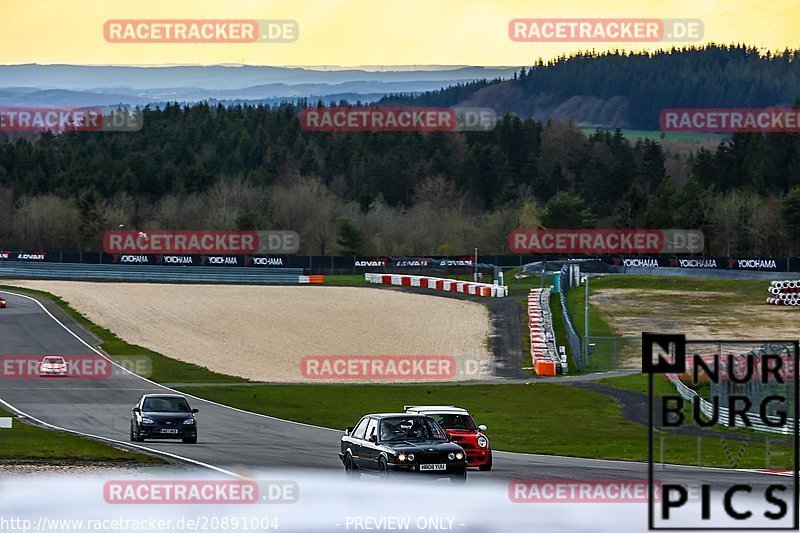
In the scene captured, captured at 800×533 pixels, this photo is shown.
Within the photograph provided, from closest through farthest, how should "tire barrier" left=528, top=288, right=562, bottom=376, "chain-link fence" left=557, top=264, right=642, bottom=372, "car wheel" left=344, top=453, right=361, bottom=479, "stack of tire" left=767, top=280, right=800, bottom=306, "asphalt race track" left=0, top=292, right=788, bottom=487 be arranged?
"car wheel" left=344, top=453, right=361, bottom=479, "asphalt race track" left=0, top=292, right=788, bottom=487, "tire barrier" left=528, top=288, right=562, bottom=376, "chain-link fence" left=557, top=264, right=642, bottom=372, "stack of tire" left=767, top=280, right=800, bottom=306

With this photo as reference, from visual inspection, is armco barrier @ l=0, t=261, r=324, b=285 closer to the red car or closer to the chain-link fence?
the chain-link fence

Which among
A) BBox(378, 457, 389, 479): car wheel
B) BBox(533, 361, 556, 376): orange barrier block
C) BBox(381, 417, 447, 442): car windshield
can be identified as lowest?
BBox(533, 361, 556, 376): orange barrier block

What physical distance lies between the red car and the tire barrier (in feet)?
107

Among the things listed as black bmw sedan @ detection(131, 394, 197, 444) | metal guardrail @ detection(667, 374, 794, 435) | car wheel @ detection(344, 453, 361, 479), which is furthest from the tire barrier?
car wheel @ detection(344, 453, 361, 479)

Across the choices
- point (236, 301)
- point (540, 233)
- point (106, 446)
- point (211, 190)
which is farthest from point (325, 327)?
point (211, 190)

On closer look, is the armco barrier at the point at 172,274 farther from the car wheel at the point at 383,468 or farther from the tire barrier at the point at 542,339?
the car wheel at the point at 383,468

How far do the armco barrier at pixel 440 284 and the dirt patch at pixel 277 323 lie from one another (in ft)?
10.6

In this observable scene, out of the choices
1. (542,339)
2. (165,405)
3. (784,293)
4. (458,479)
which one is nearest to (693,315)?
(784,293)

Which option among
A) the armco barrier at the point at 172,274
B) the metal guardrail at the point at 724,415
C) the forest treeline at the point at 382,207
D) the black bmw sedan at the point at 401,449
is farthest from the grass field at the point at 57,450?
the forest treeline at the point at 382,207

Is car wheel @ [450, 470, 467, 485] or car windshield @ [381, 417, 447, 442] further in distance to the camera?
car windshield @ [381, 417, 447, 442]

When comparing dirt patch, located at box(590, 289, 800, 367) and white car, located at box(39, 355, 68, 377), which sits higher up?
dirt patch, located at box(590, 289, 800, 367)

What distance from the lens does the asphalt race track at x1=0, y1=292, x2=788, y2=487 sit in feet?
87.8

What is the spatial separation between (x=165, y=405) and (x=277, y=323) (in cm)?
4276

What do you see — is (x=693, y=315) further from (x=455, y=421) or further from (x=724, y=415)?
(x=455, y=421)
